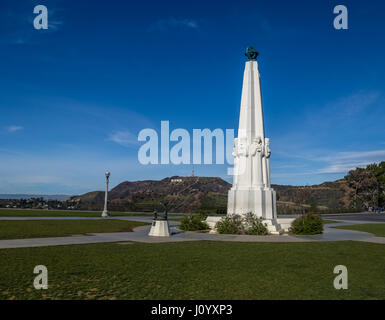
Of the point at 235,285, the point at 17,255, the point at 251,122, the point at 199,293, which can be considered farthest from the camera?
the point at 251,122

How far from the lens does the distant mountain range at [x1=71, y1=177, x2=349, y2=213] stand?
54312mm

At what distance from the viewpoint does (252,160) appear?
20.6 m

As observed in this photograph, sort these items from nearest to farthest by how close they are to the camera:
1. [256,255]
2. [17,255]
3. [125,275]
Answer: [125,275], [17,255], [256,255]

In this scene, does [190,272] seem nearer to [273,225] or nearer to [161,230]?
[161,230]

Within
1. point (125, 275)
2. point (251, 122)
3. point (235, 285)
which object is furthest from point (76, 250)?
point (251, 122)

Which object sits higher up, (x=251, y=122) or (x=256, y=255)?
(x=251, y=122)

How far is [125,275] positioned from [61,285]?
1484 millimetres

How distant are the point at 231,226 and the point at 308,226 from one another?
4.56 metres

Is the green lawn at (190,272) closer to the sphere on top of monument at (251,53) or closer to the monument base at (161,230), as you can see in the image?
the monument base at (161,230)

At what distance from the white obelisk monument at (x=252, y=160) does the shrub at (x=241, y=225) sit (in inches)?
38.7

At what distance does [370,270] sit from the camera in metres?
8.73

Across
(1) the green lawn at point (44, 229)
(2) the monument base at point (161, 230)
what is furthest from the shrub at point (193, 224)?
(2) the monument base at point (161, 230)

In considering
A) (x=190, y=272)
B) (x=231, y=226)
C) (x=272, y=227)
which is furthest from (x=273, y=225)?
(x=190, y=272)
